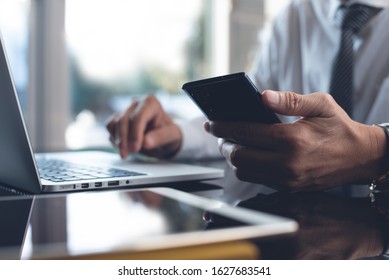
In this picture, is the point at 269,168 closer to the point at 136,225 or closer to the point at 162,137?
the point at 136,225

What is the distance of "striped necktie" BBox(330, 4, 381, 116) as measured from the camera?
99cm

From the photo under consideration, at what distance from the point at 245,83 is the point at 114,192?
0.18 m

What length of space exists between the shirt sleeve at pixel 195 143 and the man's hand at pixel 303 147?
1.17 feet

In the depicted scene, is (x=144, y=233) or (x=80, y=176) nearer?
(x=144, y=233)

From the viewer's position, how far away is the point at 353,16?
3.45 ft

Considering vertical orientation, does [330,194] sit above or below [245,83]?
below

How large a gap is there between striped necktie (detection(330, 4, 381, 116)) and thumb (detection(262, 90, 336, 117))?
47 centimetres

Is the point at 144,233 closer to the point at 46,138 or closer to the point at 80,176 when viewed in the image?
the point at 80,176

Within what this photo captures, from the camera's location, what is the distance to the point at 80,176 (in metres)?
0.60

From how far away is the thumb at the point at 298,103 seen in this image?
0.50m

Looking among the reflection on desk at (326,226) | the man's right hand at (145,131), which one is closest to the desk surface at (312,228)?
the reflection on desk at (326,226)

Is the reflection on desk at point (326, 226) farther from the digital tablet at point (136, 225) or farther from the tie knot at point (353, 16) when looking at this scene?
the tie knot at point (353, 16)

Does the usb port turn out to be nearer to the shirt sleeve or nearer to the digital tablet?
the digital tablet
